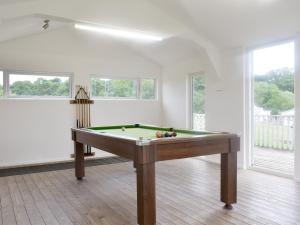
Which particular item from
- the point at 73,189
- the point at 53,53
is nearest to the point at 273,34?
the point at 73,189

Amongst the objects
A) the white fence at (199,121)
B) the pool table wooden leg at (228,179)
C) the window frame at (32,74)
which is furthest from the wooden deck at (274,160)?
the window frame at (32,74)

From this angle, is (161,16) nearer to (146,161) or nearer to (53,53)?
(53,53)

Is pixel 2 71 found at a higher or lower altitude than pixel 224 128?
higher

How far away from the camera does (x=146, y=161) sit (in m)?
2.46

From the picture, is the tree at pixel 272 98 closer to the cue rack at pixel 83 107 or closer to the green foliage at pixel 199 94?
the green foliage at pixel 199 94

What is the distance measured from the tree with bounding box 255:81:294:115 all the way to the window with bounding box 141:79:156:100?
3061 millimetres

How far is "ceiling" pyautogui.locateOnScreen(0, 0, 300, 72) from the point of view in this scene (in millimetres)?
3643

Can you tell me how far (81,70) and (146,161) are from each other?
165 inches

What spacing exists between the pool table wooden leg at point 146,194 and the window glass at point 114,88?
13.6 ft

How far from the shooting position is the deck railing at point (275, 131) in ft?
18.3

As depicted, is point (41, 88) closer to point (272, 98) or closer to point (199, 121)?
point (199, 121)

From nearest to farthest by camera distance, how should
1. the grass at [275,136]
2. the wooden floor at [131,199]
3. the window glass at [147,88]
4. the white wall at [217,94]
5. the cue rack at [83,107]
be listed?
the wooden floor at [131,199] → the white wall at [217,94] → the grass at [275,136] → the cue rack at [83,107] → the window glass at [147,88]

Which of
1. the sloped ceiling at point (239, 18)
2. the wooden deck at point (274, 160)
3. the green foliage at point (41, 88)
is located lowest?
the wooden deck at point (274, 160)

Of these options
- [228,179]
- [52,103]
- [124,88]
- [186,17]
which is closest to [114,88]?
[124,88]
